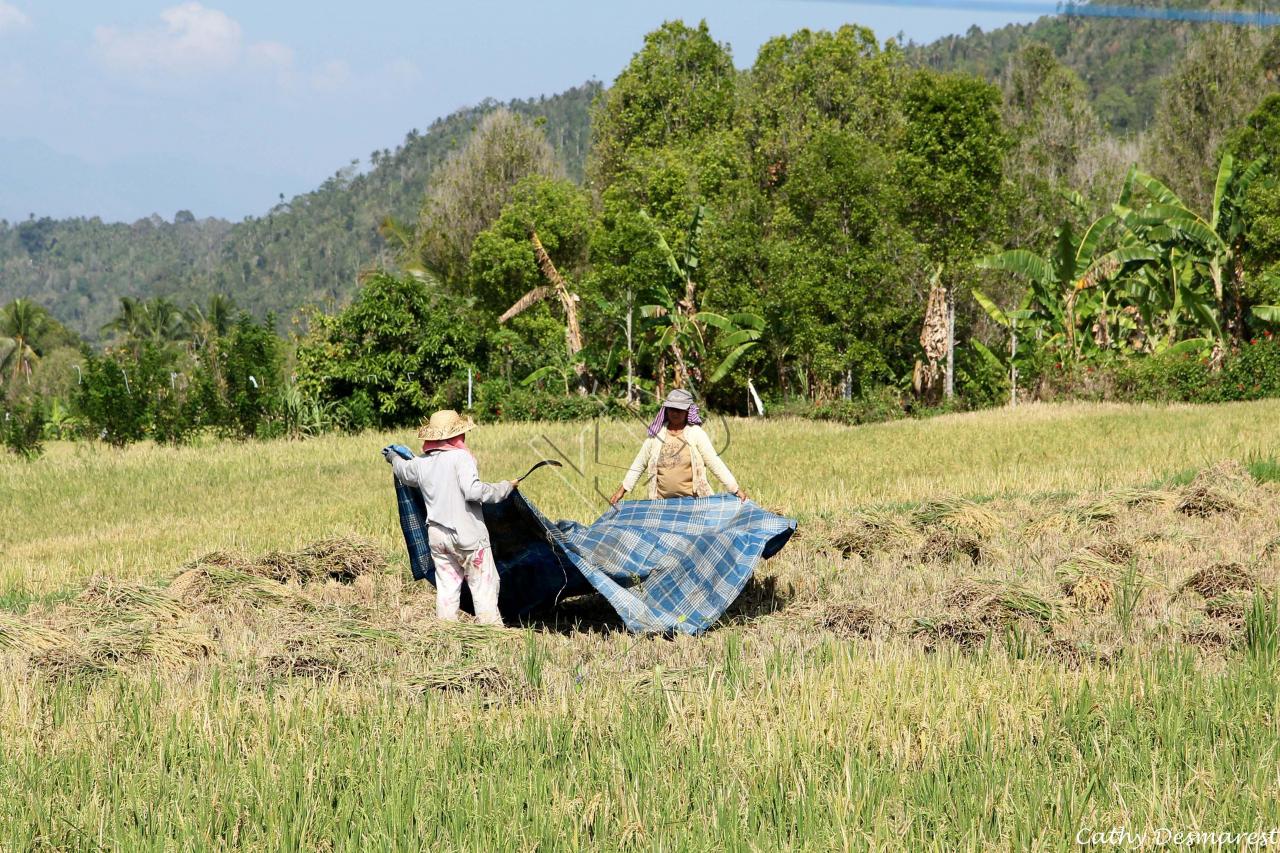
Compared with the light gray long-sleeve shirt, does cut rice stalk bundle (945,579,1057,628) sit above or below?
below

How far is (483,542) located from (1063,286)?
18.3 meters

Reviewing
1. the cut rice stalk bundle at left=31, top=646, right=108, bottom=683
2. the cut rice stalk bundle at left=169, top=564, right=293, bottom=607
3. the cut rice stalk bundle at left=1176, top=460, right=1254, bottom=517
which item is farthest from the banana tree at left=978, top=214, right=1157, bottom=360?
the cut rice stalk bundle at left=31, top=646, right=108, bottom=683

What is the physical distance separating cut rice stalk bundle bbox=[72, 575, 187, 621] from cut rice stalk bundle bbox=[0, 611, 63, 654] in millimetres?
398

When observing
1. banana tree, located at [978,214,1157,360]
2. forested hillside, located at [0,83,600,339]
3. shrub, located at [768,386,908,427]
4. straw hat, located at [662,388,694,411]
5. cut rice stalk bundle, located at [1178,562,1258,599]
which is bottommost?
cut rice stalk bundle, located at [1178,562,1258,599]

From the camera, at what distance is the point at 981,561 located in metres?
8.20

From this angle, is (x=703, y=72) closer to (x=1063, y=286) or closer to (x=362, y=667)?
(x=1063, y=286)

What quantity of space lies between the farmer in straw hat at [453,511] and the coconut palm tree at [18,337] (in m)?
49.3

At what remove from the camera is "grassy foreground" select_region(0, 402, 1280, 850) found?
380 centimetres

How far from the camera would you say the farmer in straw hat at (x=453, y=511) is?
640 centimetres

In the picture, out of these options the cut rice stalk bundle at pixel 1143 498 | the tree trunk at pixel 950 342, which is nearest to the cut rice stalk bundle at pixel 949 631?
the cut rice stalk bundle at pixel 1143 498

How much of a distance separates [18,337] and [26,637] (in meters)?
53.1

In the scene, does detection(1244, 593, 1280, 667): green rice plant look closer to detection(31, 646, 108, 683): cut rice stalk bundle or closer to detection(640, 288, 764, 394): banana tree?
detection(31, 646, 108, 683): cut rice stalk bundle

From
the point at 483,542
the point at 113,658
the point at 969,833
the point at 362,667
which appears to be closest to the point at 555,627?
the point at 483,542

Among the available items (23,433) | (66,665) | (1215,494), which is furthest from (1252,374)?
(66,665)
